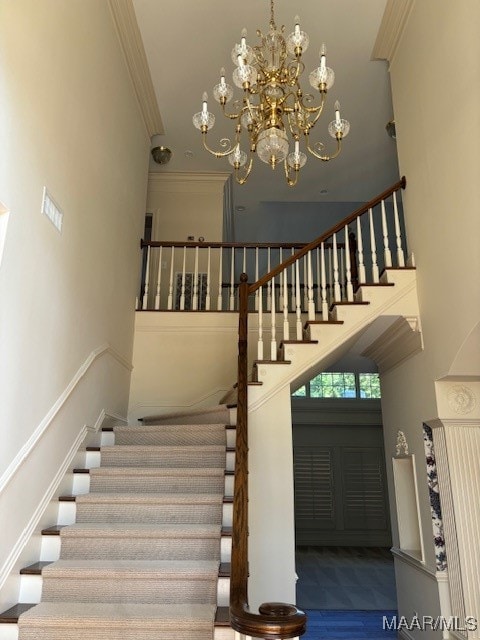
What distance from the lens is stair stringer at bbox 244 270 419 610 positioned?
3.33 meters

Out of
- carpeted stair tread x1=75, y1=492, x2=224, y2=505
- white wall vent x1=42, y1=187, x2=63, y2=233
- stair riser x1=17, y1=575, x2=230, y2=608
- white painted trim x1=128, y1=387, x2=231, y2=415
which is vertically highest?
white wall vent x1=42, y1=187, x2=63, y2=233

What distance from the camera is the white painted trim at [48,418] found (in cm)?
237

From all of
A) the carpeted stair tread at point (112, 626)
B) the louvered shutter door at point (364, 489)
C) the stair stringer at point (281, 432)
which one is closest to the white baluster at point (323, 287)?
the stair stringer at point (281, 432)

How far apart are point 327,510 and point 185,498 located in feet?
22.2

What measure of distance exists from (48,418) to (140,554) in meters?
0.97

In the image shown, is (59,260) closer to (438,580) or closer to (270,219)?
(438,580)

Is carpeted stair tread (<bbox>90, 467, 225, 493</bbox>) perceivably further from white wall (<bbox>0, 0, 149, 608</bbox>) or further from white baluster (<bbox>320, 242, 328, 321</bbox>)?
white baluster (<bbox>320, 242, 328, 321</bbox>)

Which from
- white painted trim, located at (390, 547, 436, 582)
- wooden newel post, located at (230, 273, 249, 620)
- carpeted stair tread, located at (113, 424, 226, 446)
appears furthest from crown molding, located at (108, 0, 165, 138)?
white painted trim, located at (390, 547, 436, 582)

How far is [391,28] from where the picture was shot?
4.45 m

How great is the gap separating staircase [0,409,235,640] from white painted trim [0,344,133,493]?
0.55m

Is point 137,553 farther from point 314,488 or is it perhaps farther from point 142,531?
point 314,488

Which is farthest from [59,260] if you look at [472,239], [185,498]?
[472,239]

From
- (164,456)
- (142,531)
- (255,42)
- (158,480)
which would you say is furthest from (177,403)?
(255,42)

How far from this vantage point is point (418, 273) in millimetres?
3902
